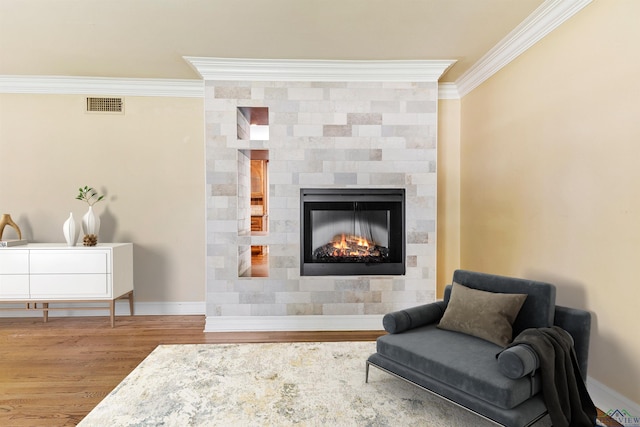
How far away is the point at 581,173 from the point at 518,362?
139cm

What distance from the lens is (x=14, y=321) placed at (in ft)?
12.8

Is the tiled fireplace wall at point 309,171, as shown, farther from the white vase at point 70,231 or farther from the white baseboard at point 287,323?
the white vase at point 70,231

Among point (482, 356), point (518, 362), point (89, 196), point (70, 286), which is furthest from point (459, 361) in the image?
point (89, 196)

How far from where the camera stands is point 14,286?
11.7 ft

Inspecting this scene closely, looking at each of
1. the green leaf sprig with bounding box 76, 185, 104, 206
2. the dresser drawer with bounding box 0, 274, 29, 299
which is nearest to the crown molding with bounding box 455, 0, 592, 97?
the green leaf sprig with bounding box 76, 185, 104, 206

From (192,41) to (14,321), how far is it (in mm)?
3732

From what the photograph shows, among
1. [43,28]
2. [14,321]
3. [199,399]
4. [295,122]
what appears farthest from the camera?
[14,321]

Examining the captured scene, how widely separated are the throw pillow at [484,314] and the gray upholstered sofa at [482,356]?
3 cm

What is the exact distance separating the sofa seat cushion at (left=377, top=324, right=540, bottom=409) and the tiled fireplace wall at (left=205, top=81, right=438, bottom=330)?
1.34 m

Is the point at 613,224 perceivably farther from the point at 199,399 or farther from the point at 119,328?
the point at 119,328

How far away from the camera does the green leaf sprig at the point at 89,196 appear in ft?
12.9

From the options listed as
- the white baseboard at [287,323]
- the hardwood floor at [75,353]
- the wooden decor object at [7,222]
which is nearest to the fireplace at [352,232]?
the white baseboard at [287,323]

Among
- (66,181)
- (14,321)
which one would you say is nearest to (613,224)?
(66,181)

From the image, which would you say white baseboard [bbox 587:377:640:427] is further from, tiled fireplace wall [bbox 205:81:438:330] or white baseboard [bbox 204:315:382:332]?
white baseboard [bbox 204:315:382:332]
